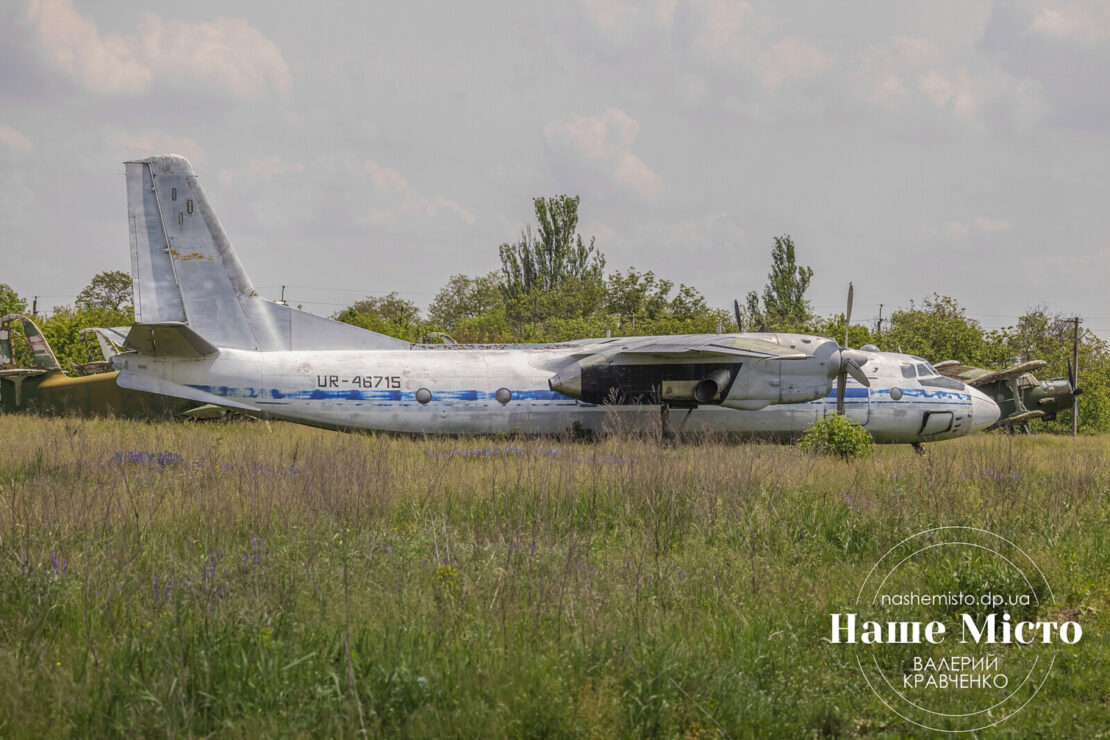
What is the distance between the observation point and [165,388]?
17422 mm

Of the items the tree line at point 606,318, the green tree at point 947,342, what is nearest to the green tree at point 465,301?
the tree line at point 606,318

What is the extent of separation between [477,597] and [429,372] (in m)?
12.9

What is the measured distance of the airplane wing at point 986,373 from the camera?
26.1 meters

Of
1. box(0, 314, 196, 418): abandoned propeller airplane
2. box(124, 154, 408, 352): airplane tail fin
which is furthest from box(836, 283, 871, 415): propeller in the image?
box(0, 314, 196, 418): abandoned propeller airplane

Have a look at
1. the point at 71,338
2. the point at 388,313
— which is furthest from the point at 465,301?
the point at 71,338

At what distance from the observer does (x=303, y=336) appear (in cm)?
1909

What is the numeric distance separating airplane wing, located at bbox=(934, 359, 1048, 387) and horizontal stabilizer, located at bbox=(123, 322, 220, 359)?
2195 cm

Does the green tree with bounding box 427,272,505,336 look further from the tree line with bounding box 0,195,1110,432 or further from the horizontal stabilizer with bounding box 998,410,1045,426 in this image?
the horizontal stabilizer with bounding box 998,410,1045,426

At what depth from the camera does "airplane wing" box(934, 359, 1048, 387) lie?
26.1 metres

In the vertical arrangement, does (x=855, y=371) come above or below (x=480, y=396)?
above

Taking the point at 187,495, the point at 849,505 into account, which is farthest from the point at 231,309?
the point at 849,505

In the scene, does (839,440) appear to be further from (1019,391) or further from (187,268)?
(1019,391)

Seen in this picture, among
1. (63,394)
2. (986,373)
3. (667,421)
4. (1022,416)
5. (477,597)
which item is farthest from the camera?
(986,373)

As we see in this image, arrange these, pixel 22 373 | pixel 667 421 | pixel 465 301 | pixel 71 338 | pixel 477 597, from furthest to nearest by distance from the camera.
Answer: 1. pixel 465 301
2. pixel 71 338
3. pixel 22 373
4. pixel 667 421
5. pixel 477 597
